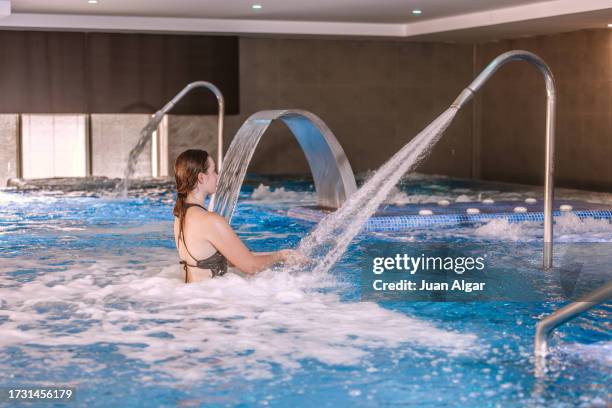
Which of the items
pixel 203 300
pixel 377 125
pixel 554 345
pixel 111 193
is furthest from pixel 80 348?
pixel 377 125

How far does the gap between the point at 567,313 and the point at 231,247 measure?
222 cm

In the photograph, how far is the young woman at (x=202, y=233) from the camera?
5.16 metres

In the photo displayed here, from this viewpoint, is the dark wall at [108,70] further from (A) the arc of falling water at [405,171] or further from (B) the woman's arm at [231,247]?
(B) the woman's arm at [231,247]

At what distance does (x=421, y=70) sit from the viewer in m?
16.8

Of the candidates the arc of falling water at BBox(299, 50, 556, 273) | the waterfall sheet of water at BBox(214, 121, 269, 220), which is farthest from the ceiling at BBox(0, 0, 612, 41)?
the arc of falling water at BBox(299, 50, 556, 273)

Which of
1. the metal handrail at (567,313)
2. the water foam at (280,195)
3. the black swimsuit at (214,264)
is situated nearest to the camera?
the metal handrail at (567,313)

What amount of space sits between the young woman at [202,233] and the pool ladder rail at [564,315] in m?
1.82

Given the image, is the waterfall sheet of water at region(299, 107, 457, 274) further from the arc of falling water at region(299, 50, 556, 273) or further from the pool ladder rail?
the pool ladder rail

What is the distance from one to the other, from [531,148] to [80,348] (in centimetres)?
1220

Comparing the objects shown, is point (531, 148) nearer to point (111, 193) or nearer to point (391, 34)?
point (391, 34)

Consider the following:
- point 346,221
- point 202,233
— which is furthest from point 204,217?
point 346,221

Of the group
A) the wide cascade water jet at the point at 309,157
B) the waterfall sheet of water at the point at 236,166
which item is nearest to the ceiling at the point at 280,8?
the wide cascade water jet at the point at 309,157

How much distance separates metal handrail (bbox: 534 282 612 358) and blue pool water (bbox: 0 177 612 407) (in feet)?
0.25

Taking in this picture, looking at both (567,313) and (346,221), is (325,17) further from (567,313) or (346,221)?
(567,313)
